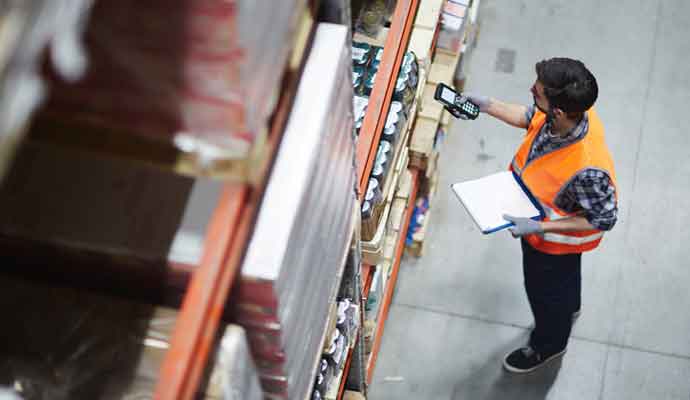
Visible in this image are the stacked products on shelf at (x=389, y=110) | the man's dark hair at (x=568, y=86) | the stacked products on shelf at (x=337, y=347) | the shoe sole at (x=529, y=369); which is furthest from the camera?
the shoe sole at (x=529, y=369)

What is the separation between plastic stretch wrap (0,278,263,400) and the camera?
2.03 metres

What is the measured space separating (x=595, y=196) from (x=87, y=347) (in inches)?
102

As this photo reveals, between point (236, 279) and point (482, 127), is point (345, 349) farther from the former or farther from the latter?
point (482, 127)

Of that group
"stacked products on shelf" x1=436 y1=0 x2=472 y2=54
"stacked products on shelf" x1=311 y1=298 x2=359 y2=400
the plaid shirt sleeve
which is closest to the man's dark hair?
the plaid shirt sleeve

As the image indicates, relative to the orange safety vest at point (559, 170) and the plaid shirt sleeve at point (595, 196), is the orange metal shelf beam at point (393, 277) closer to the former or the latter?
the orange safety vest at point (559, 170)

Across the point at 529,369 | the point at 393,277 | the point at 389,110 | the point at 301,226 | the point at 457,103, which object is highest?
the point at 457,103

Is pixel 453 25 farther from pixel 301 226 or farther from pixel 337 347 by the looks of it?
pixel 301 226

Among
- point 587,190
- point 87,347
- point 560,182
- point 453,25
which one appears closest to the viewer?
point 87,347

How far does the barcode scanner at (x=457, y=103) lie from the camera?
461 cm

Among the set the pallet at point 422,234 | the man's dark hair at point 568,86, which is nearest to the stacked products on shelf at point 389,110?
the man's dark hair at point 568,86

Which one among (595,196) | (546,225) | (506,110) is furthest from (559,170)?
(506,110)

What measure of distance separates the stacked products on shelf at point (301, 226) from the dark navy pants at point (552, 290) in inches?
82.9

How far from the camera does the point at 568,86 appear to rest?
357cm

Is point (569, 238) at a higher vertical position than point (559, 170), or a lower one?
lower
